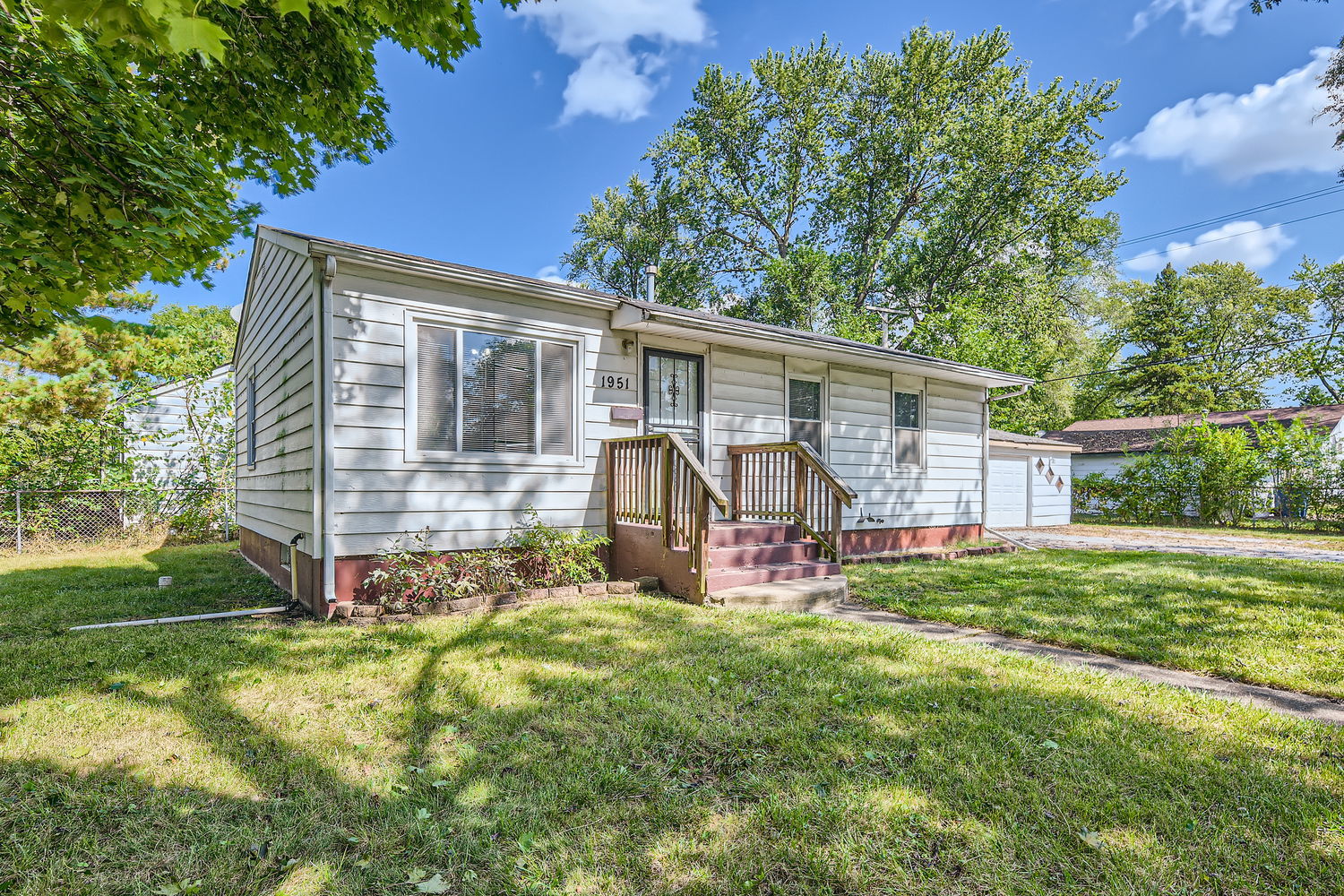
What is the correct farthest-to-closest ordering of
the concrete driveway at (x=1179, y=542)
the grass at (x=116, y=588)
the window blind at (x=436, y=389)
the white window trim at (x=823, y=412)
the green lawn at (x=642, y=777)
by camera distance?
the concrete driveway at (x=1179, y=542), the white window trim at (x=823, y=412), the window blind at (x=436, y=389), the grass at (x=116, y=588), the green lawn at (x=642, y=777)

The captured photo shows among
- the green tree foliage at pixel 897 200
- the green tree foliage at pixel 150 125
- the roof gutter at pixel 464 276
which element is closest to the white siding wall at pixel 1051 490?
the green tree foliage at pixel 897 200

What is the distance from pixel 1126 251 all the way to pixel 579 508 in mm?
31877

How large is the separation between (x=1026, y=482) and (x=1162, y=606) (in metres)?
11.1

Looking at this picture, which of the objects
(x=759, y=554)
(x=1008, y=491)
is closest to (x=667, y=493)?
(x=759, y=554)

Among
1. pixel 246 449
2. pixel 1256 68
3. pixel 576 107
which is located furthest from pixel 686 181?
pixel 246 449

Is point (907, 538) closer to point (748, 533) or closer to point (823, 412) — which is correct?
point (823, 412)

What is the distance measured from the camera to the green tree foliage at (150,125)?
3111 mm

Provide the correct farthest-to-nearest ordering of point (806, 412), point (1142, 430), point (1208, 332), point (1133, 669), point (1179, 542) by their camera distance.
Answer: point (1208, 332) < point (1142, 430) < point (1179, 542) < point (806, 412) < point (1133, 669)

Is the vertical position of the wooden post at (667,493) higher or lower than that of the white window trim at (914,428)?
lower

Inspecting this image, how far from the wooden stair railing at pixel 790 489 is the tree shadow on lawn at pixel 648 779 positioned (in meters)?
2.78

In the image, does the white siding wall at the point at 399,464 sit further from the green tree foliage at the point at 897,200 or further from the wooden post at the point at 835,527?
the green tree foliage at the point at 897,200

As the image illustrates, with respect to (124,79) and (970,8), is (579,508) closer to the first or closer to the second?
(124,79)

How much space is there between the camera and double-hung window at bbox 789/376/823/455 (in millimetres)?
8594

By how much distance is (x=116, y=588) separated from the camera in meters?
6.66
